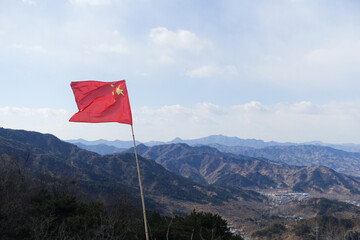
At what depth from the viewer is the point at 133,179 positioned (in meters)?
150

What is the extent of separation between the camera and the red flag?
35.9ft

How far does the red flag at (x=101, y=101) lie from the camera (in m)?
10.9

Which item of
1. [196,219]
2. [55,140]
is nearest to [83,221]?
[196,219]

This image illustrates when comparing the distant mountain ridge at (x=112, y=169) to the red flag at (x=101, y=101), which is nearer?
the red flag at (x=101, y=101)

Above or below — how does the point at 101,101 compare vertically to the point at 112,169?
above

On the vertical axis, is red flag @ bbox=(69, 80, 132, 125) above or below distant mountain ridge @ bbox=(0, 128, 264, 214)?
above

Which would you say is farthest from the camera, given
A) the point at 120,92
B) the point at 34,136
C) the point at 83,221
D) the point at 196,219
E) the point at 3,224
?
the point at 34,136

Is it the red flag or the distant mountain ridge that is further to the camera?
the distant mountain ridge

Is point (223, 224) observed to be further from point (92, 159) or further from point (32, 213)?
point (92, 159)

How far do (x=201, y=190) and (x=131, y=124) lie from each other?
15442 cm

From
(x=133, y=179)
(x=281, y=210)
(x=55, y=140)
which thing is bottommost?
(x=281, y=210)

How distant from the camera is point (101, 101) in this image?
37.6ft

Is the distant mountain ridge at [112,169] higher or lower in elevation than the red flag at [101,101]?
lower

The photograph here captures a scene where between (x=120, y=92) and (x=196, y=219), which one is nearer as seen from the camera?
(x=120, y=92)
